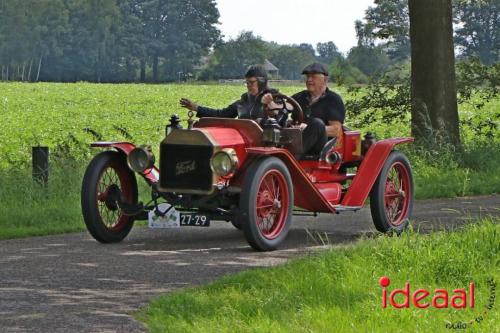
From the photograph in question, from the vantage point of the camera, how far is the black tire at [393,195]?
11391 millimetres

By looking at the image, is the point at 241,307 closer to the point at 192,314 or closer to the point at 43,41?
the point at 192,314

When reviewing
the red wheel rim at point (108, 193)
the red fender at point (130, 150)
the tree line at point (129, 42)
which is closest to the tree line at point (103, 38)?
the tree line at point (129, 42)

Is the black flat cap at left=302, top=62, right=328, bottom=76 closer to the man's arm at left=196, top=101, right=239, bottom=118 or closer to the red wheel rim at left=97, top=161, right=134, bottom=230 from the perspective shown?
the man's arm at left=196, top=101, right=239, bottom=118

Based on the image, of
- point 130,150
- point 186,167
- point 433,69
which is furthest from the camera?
point 433,69

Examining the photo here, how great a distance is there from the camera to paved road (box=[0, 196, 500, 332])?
23.2 ft

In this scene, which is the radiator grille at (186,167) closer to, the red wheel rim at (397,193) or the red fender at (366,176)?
the red fender at (366,176)

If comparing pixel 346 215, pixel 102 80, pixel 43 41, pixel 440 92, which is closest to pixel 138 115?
pixel 440 92

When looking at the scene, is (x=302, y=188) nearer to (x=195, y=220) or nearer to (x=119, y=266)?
(x=195, y=220)

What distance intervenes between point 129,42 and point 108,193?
12987cm

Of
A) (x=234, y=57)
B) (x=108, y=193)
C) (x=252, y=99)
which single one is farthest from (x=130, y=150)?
(x=234, y=57)

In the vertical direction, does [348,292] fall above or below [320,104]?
below

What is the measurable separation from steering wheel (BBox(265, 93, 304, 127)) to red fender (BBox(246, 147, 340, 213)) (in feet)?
1.75

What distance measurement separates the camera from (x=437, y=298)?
286 inches

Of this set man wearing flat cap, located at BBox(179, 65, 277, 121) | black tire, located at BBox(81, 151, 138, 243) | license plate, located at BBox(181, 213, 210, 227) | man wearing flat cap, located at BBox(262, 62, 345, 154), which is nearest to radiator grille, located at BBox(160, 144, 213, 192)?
license plate, located at BBox(181, 213, 210, 227)
